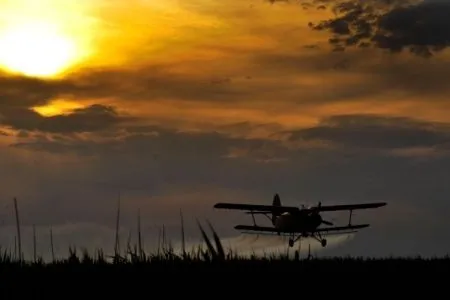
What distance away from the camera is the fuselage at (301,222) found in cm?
6856

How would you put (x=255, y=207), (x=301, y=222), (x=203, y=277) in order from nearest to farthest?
1. (x=203, y=277)
2. (x=301, y=222)
3. (x=255, y=207)

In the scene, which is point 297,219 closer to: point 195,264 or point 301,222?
point 301,222

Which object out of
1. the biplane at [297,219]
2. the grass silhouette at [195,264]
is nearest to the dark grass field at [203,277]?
the grass silhouette at [195,264]

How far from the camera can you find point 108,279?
10.2 m

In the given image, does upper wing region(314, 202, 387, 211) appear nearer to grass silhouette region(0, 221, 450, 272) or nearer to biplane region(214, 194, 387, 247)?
biplane region(214, 194, 387, 247)

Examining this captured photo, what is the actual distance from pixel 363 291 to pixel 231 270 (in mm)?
1733

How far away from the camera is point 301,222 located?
68.8 m

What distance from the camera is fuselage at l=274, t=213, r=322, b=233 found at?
225ft

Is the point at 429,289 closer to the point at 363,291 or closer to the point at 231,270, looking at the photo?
the point at 363,291

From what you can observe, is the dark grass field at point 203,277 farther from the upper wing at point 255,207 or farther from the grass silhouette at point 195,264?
the upper wing at point 255,207

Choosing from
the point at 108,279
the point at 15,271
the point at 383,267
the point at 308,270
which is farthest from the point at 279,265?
the point at 15,271

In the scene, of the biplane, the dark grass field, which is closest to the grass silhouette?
the dark grass field

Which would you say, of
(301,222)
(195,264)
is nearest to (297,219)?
(301,222)

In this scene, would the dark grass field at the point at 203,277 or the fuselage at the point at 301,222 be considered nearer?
the dark grass field at the point at 203,277
